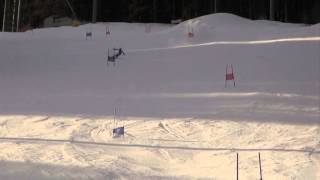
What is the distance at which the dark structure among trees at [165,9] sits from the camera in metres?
34.7

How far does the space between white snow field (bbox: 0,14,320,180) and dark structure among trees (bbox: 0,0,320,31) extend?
17.8 metres

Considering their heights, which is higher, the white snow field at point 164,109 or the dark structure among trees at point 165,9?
the dark structure among trees at point 165,9

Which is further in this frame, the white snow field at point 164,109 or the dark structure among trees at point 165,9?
the dark structure among trees at point 165,9

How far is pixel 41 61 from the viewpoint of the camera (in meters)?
14.8

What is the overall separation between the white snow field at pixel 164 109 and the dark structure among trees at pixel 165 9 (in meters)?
17.8

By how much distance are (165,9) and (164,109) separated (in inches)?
1054

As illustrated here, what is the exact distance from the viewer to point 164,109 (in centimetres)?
916

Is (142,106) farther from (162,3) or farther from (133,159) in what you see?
(162,3)

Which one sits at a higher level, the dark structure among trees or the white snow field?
the dark structure among trees

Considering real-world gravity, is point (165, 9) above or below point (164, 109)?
above

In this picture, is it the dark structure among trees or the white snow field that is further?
the dark structure among trees

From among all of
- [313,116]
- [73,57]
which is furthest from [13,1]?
[313,116]

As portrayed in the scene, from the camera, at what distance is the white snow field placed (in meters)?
6.20

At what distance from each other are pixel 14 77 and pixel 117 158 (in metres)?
7.01
